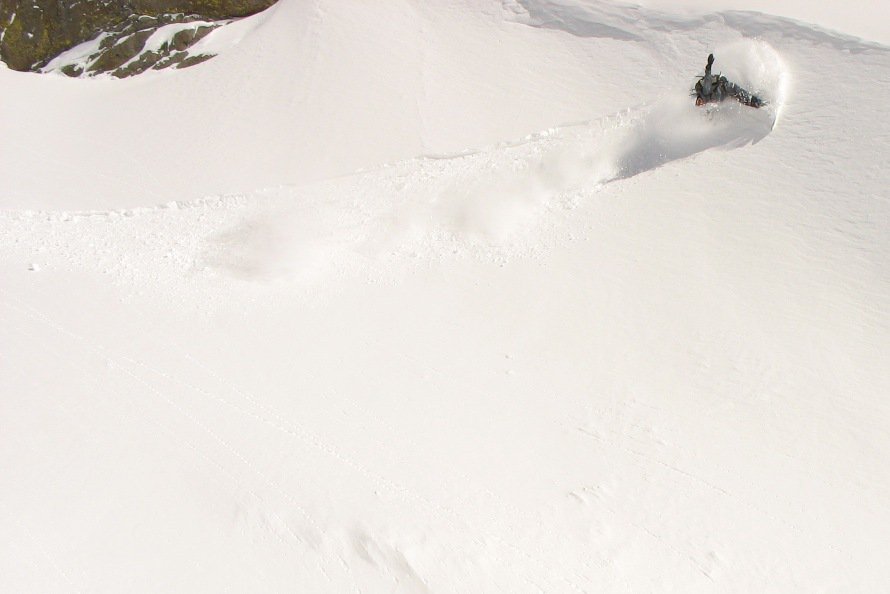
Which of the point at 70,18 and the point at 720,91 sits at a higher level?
the point at 70,18

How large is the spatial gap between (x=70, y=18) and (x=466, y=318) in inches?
377

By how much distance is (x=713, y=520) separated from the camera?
6.64 meters

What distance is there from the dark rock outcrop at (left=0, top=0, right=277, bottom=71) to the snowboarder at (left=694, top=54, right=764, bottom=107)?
25.2 ft

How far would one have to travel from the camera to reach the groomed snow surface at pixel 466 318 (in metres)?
6.76

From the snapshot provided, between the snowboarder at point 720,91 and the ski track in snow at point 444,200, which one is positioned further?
the ski track in snow at point 444,200

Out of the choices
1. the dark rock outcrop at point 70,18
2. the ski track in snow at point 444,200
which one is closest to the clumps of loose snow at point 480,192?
the ski track in snow at point 444,200

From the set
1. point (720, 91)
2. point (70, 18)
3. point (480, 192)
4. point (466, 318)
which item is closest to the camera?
point (466, 318)

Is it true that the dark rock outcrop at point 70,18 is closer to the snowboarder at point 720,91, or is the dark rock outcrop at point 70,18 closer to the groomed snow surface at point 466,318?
the groomed snow surface at point 466,318

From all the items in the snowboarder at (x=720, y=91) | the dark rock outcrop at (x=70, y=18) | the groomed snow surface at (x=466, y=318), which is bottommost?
the groomed snow surface at (x=466, y=318)

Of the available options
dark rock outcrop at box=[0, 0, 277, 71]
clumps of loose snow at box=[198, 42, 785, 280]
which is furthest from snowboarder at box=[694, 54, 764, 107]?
dark rock outcrop at box=[0, 0, 277, 71]

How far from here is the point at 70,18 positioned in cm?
1166

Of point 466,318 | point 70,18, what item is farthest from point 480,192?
point 70,18

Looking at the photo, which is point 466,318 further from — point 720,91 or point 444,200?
point 720,91

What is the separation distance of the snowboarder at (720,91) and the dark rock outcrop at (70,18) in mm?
7675
